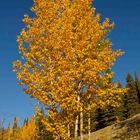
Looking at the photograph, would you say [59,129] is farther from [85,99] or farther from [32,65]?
[32,65]

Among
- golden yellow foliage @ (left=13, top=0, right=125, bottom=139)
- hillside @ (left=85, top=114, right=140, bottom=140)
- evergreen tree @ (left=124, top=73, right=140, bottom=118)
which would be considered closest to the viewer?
golden yellow foliage @ (left=13, top=0, right=125, bottom=139)

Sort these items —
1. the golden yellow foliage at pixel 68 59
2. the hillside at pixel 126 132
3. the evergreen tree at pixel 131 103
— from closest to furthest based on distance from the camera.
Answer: the golden yellow foliage at pixel 68 59 → the hillside at pixel 126 132 → the evergreen tree at pixel 131 103

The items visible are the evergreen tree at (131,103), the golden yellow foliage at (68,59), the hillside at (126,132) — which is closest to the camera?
the golden yellow foliage at (68,59)

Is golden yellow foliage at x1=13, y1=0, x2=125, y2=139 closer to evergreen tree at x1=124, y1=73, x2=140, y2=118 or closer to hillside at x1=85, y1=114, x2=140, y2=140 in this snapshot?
hillside at x1=85, y1=114, x2=140, y2=140

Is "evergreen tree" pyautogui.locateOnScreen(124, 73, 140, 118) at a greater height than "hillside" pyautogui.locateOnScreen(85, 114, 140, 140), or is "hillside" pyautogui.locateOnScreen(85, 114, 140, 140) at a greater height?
"evergreen tree" pyautogui.locateOnScreen(124, 73, 140, 118)

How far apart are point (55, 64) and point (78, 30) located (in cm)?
225

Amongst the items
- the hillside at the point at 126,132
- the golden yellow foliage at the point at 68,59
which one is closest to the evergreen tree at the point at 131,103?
the hillside at the point at 126,132

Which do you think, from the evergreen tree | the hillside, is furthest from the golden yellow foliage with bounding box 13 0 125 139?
the evergreen tree

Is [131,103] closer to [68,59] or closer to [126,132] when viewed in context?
[126,132]

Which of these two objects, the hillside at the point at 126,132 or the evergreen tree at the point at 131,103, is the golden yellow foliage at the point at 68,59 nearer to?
the hillside at the point at 126,132

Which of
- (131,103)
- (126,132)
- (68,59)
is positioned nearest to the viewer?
(68,59)

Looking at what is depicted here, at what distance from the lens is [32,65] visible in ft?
53.5

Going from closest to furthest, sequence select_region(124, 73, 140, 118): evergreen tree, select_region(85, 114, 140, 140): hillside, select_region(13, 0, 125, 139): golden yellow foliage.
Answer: select_region(13, 0, 125, 139): golden yellow foliage < select_region(85, 114, 140, 140): hillside < select_region(124, 73, 140, 118): evergreen tree

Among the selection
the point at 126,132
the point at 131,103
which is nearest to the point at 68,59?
the point at 126,132
